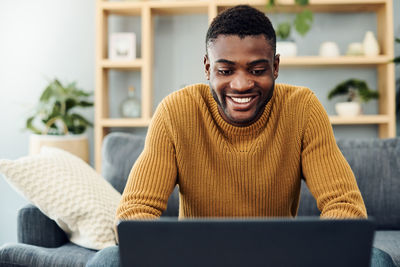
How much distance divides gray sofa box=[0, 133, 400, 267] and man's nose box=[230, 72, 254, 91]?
0.89m

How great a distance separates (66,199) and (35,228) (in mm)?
179

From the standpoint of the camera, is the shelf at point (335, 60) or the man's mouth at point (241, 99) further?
the shelf at point (335, 60)

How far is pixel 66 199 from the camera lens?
1400 millimetres

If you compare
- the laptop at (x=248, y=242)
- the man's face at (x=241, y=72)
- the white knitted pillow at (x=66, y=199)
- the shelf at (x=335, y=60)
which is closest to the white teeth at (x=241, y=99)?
the man's face at (x=241, y=72)

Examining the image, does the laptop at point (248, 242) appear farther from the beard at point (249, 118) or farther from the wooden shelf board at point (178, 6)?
the wooden shelf board at point (178, 6)

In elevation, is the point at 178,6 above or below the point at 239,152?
above

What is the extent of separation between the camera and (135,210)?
0.91m

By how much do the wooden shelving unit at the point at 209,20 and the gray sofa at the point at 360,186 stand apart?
64 centimetres

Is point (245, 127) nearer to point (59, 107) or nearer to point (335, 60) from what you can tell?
point (335, 60)

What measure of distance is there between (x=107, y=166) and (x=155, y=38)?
1.27m

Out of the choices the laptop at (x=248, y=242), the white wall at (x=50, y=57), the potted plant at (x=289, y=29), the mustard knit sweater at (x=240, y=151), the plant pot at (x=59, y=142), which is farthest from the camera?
the white wall at (x=50, y=57)

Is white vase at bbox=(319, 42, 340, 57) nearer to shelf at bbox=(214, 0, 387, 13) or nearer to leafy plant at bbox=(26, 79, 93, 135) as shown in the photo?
shelf at bbox=(214, 0, 387, 13)

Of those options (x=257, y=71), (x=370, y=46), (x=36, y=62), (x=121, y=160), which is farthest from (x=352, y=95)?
(x=36, y=62)

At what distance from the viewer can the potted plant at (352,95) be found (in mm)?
2438
